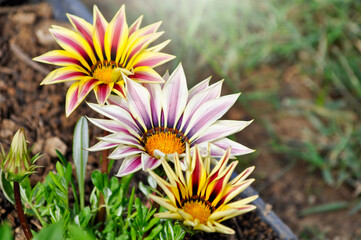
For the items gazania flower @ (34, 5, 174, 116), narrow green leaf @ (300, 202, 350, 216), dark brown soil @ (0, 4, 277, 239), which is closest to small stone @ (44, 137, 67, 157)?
dark brown soil @ (0, 4, 277, 239)

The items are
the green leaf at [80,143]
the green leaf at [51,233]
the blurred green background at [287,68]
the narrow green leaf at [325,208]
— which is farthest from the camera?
the blurred green background at [287,68]

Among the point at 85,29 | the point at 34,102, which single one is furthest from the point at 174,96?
the point at 34,102

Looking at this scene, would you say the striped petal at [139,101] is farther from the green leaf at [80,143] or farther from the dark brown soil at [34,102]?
the dark brown soil at [34,102]

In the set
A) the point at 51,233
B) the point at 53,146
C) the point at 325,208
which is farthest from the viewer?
the point at 325,208

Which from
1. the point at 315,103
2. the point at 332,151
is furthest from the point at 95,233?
the point at 315,103

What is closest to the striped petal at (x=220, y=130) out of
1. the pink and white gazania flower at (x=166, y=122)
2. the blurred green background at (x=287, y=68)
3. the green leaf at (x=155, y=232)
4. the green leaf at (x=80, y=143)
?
the pink and white gazania flower at (x=166, y=122)

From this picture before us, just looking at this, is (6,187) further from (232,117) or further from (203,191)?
(232,117)

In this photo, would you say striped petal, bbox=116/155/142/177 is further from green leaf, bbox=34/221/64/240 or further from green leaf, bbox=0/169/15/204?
green leaf, bbox=0/169/15/204
